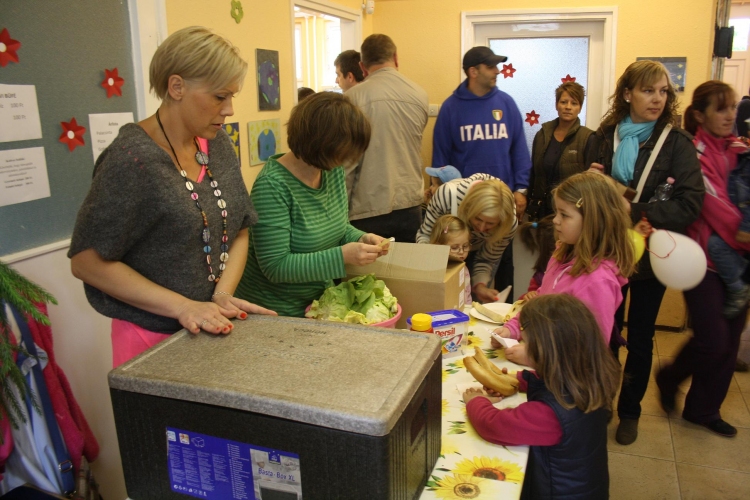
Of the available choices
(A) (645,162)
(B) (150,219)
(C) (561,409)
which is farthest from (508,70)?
(B) (150,219)

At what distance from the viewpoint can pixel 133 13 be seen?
7.25 feet

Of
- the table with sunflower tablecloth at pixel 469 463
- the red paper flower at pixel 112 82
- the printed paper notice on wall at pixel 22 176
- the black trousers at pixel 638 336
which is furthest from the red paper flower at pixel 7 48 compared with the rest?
the black trousers at pixel 638 336

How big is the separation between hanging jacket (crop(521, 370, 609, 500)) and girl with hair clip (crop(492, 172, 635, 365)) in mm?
448

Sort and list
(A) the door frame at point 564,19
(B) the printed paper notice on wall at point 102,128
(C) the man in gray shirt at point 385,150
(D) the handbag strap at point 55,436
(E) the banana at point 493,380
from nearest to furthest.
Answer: (E) the banana at point 493,380
(D) the handbag strap at point 55,436
(B) the printed paper notice on wall at point 102,128
(C) the man in gray shirt at point 385,150
(A) the door frame at point 564,19

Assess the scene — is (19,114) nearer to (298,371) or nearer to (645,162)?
(298,371)

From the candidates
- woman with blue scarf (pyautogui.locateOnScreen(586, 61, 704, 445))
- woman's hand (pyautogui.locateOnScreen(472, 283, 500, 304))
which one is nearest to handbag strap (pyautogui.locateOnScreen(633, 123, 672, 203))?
woman with blue scarf (pyautogui.locateOnScreen(586, 61, 704, 445))

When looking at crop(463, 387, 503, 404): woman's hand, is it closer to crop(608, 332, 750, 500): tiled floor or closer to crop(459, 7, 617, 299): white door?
crop(608, 332, 750, 500): tiled floor

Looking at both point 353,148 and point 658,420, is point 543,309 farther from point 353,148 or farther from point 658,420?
point 658,420

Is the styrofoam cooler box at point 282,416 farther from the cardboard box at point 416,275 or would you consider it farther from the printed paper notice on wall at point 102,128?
the printed paper notice on wall at point 102,128

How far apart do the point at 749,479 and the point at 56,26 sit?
296cm

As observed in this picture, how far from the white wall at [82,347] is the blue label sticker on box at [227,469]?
3.39ft

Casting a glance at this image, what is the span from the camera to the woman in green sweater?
161 cm

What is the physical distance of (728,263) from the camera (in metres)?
2.38

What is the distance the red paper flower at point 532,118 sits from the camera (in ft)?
15.6
